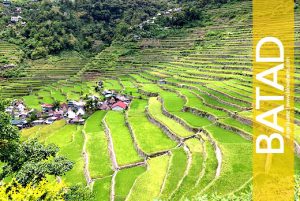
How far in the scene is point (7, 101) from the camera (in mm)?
14680

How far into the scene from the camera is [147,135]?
25.8m

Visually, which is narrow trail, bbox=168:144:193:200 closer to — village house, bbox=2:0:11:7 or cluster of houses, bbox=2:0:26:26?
cluster of houses, bbox=2:0:26:26

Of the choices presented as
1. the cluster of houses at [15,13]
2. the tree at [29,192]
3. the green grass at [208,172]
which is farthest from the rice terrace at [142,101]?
the tree at [29,192]

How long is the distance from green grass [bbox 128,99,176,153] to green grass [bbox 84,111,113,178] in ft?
7.95

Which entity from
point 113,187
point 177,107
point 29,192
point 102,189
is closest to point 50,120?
point 177,107

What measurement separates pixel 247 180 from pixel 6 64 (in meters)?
57.0

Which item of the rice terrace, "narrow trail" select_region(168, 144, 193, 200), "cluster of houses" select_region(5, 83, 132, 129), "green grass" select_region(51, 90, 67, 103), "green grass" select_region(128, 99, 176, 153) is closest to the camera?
"narrow trail" select_region(168, 144, 193, 200)

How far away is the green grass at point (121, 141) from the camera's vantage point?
22908 mm

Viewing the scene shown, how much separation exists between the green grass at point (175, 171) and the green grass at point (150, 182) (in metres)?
0.46

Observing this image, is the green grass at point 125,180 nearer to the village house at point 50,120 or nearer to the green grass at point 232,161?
the green grass at point 232,161

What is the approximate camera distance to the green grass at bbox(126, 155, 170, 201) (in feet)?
56.9

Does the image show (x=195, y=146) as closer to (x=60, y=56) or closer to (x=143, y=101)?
(x=143, y=101)

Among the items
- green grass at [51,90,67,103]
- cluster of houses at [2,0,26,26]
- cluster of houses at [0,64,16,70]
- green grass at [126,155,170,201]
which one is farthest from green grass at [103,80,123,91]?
cluster of houses at [2,0,26,26]

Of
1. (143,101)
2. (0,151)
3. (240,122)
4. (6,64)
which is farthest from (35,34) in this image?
(0,151)
